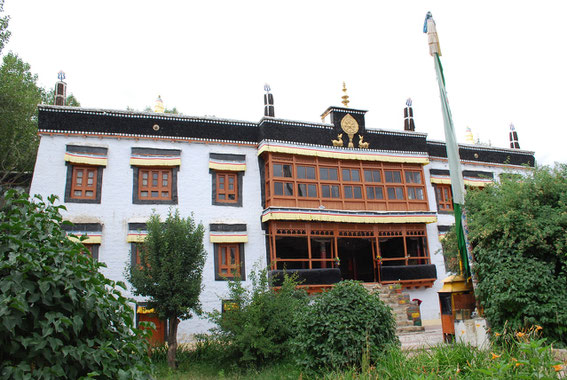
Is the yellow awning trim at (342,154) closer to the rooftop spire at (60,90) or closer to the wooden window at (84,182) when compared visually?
the wooden window at (84,182)

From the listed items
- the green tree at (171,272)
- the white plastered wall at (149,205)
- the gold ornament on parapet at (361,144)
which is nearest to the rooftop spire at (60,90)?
the white plastered wall at (149,205)

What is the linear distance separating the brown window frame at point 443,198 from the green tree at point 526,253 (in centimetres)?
1239

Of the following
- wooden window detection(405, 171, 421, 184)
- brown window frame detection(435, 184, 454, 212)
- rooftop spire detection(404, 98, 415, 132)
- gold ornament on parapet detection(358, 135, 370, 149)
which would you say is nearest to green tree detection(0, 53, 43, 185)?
gold ornament on parapet detection(358, 135, 370, 149)

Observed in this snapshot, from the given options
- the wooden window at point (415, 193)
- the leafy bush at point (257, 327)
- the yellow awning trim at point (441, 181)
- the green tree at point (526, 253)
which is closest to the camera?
the green tree at point (526, 253)

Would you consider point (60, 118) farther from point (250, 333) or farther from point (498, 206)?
point (498, 206)

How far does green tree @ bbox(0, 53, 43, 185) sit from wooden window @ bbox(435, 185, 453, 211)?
18573 mm

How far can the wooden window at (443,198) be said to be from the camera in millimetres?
22641

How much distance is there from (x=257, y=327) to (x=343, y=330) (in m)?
3.36

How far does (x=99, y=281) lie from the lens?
158 inches

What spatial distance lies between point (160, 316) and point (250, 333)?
2.93 m

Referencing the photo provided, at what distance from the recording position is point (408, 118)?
23766mm

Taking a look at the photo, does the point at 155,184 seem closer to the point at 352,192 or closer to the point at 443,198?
the point at 352,192

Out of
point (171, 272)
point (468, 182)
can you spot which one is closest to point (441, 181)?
point (468, 182)

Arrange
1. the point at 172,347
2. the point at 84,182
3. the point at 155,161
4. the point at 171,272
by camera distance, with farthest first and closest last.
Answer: the point at 155,161, the point at 84,182, the point at 171,272, the point at 172,347
